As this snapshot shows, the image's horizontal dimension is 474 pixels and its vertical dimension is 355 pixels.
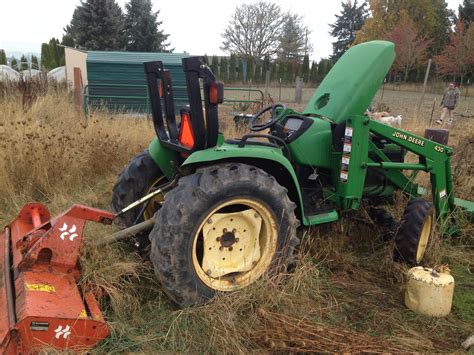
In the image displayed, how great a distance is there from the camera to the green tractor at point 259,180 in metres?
2.91

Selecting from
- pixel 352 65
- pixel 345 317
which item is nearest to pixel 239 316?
pixel 345 317

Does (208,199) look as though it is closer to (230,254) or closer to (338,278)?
(230,254)

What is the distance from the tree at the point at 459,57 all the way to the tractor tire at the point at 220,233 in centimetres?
3414

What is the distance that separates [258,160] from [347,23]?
197 ft

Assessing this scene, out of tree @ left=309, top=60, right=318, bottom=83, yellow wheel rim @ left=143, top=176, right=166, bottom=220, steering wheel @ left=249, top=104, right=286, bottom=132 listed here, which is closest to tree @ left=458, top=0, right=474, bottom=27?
tree @ left=309, top=60, right=318, bottom=83

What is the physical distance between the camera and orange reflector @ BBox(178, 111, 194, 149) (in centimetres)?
331

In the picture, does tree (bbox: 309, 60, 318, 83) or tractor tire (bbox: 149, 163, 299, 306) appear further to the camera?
tree (bbox: 309, 60, 318, 83)

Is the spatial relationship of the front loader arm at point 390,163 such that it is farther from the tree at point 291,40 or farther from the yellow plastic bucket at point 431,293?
the tree at point 291,40

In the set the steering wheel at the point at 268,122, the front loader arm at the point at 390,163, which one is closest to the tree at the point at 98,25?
the steering wheel at the point at 268,122

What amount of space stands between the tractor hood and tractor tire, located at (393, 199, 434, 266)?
37.4 inches

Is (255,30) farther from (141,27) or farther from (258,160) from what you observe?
(258,160)

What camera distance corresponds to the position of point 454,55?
33531mm

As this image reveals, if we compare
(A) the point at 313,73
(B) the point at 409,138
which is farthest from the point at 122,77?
(A) the point at 313,73

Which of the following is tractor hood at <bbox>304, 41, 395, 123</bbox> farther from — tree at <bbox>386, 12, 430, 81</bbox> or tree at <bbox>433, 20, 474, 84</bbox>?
tree at <bbox>433, 20, 474, 84</bbox>
